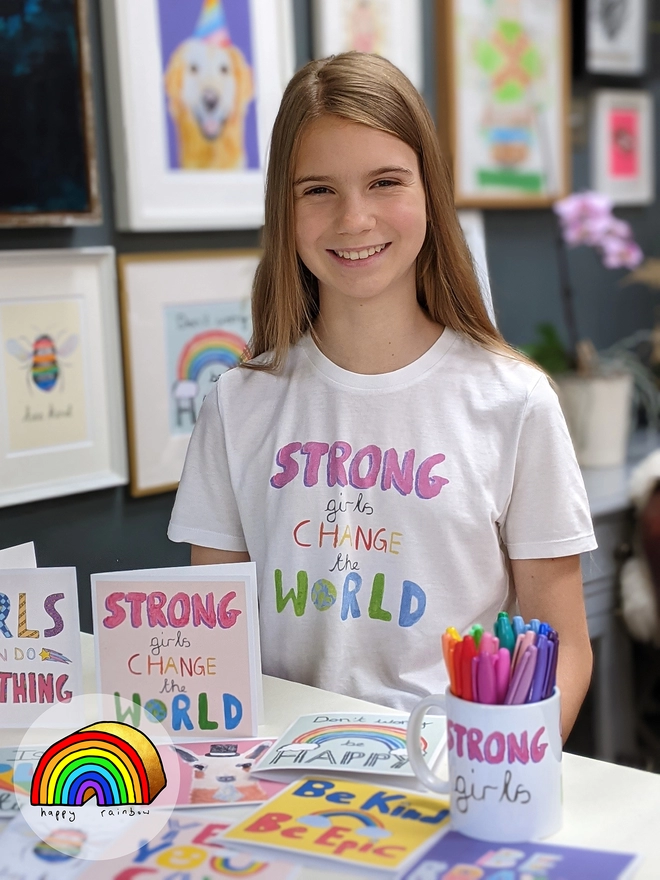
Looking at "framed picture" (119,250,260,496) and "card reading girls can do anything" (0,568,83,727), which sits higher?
"framed picture" (119,250,260,496)

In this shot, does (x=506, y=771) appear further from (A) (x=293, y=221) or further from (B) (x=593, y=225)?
Answer: (B) (x=593, y=225)

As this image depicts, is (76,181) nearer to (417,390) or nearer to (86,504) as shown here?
(86,504)

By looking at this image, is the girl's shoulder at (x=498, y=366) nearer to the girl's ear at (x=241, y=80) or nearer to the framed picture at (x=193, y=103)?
the framed picture at (x=193, y=103)

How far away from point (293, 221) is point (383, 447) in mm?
252

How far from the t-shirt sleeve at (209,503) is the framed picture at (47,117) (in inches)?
20.3

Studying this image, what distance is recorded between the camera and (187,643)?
892 millimetres

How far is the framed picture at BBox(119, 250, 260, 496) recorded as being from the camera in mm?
1666

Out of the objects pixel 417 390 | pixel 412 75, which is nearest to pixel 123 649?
pixel 417 390

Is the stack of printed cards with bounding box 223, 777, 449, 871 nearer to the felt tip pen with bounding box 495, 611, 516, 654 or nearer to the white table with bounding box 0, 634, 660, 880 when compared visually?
the white table with bounding box 0, 634, 660, 880

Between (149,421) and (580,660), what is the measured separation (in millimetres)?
866

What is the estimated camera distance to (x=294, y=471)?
1.11 meters

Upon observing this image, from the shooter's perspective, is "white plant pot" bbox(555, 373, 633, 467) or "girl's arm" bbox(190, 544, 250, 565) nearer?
"girl's arm" bbox(190, 544, 250, 565)

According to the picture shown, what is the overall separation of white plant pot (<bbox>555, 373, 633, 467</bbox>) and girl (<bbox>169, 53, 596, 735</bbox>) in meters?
1.20

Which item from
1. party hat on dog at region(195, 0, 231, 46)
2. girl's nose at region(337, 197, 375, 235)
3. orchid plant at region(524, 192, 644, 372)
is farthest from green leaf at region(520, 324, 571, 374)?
girl's nose at region(337, 197, 375, 235)
